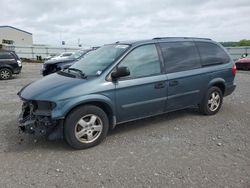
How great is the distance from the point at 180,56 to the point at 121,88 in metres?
1.64

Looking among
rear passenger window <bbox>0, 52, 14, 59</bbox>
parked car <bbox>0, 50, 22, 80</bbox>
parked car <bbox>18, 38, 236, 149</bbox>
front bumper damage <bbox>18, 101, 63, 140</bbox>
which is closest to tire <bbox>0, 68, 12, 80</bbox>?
parked car <bbox>0, 50, 22, 80</bbox>

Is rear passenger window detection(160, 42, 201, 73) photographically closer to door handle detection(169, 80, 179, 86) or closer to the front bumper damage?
door handle detection(169, 80, 179, 86)

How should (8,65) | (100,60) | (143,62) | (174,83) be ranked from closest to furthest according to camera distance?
(143,62)
(100,60)
(174,83)
(8,65)

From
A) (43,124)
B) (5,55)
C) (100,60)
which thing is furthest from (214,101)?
(5,55)

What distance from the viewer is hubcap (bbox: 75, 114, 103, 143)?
4.04m

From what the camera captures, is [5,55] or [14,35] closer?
[5,55]

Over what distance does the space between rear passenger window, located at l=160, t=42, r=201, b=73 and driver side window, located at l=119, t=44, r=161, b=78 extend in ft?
Answer: 0.82

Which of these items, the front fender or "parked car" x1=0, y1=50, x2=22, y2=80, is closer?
the front fender

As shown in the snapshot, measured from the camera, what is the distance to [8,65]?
1348 cm

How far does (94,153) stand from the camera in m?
3.96

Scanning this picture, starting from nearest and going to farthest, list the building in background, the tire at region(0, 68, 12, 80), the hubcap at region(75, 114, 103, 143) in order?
the hubcap at region(75, 114, 103, 143) < the tire at region(0, 68, 12, 80) < the building in background

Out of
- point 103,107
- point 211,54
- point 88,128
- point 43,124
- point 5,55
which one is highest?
point 5,55

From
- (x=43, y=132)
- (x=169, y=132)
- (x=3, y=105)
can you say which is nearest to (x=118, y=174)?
(x=43, y=132)

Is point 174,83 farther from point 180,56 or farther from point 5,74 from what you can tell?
point 5,74
